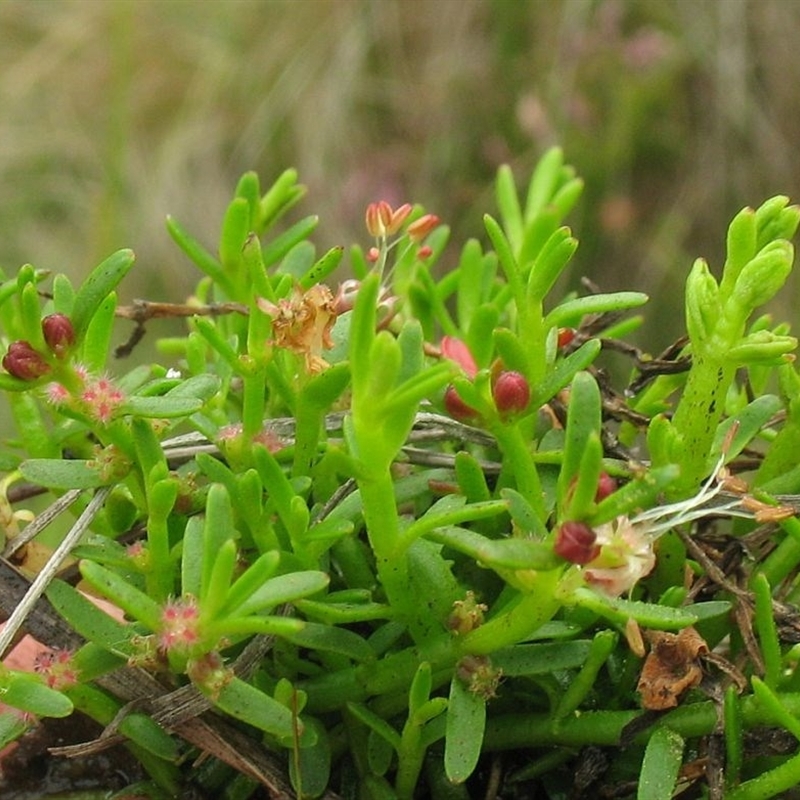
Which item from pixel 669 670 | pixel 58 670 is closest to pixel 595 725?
pixel 669 670

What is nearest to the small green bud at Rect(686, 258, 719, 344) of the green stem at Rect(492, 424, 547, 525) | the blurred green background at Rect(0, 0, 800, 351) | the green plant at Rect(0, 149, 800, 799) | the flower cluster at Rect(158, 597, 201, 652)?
the green plant at Rect(0, 149, 800, 799)

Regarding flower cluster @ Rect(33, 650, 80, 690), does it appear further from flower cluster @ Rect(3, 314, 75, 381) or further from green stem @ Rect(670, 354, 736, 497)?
green stem @ Rect(670, 354, 736, 497)

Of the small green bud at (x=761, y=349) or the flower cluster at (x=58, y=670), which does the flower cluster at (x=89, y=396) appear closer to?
the flower cluster at (x=58, y=670)

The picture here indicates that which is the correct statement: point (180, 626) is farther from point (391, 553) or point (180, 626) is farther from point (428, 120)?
point (428, 120)

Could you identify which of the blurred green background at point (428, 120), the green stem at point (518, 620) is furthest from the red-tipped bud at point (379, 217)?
the blurred green background at point (428, 120)

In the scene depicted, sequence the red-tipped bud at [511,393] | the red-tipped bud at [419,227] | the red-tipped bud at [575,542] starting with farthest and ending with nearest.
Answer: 1. the red-tipped bud at [419,227]
2. the red-tipped bud at [511,393]
3. the red-tipped bud at [575,542]

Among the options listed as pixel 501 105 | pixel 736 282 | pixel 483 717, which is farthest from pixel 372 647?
pixel 501 105

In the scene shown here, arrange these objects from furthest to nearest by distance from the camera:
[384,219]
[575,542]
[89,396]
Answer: [384,219] < [89,396] < [575,542]
